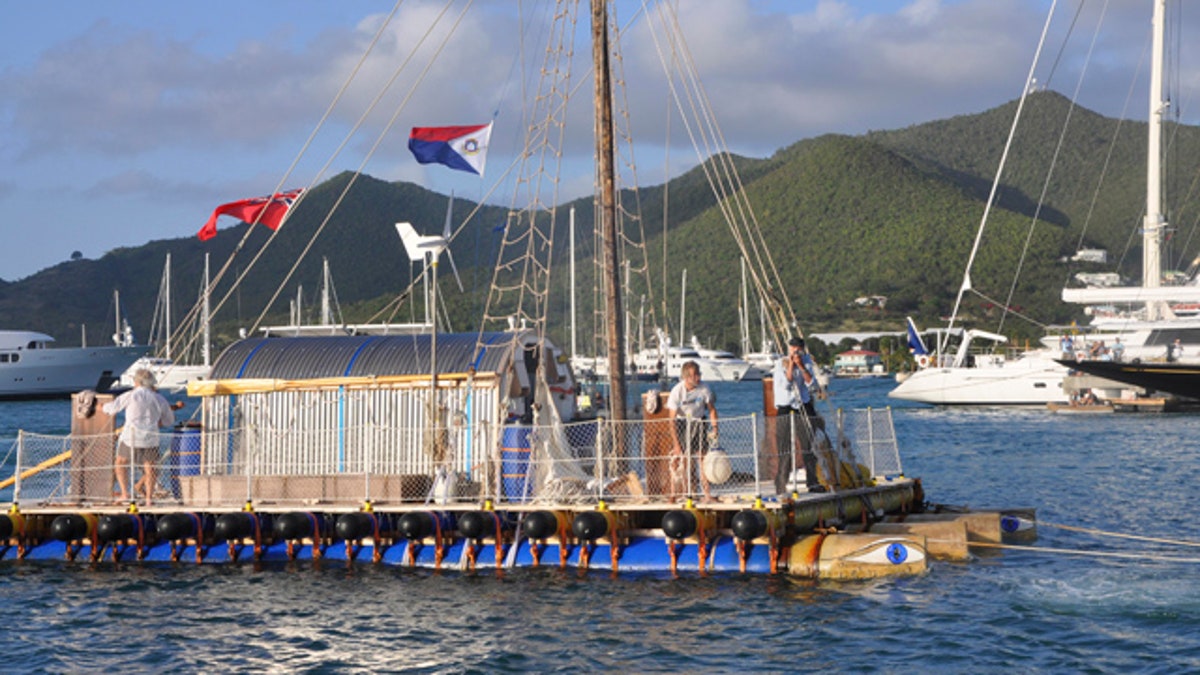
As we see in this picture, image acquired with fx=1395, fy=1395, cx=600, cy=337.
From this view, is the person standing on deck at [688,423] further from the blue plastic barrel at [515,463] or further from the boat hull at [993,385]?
the boat hull at [993,385]

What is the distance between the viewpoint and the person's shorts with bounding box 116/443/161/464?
77.3 feet

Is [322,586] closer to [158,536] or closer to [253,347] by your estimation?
[158,536]

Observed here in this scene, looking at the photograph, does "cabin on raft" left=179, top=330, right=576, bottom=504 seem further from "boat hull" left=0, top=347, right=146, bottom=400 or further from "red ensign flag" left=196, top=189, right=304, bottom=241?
"boat hull" left=0, top=347, right=146, bottom=400

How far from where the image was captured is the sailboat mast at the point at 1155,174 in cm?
6125

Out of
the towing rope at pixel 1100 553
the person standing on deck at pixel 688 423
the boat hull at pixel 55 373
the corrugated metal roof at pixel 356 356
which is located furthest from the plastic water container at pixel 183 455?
the boat hull at pixel 55 373

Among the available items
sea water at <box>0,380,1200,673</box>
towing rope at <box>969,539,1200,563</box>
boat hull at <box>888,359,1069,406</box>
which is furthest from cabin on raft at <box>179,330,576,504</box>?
boat hull at <box>888,359,1069,406</box>

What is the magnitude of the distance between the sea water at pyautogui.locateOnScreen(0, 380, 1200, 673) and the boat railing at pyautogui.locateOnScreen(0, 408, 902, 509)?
47.8 inches

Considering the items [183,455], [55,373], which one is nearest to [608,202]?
[183,455]

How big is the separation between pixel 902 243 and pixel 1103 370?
465 ft

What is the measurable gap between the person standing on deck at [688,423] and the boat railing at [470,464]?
0.12ft

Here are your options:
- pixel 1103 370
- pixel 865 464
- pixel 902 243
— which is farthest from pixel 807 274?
pixel 865 464

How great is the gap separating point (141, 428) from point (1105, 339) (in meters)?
55.7

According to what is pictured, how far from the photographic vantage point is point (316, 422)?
24047 mm

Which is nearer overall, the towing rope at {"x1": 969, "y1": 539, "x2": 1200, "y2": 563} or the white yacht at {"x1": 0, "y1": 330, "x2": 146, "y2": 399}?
the towing rope at {"x1": 969, "y1": 539, "x2": 1200, "y2": 563}
